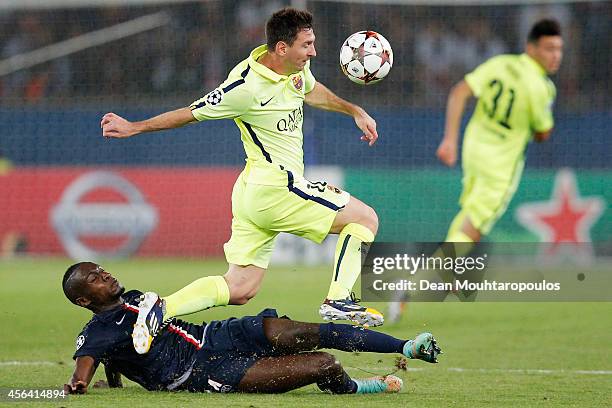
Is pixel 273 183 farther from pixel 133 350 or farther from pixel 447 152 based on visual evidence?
pixel 447 152

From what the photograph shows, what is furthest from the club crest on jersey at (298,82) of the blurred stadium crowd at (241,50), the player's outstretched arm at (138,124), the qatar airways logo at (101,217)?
the qatar airways logo at (101,217)

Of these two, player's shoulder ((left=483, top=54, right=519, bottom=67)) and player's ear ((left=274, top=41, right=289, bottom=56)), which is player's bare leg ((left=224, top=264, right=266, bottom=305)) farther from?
player's shoulder ((left=483, top=54, right=519, bottom=67))

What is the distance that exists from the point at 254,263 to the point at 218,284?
364 mm

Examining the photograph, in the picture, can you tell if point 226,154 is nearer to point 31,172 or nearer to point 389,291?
point 31,172

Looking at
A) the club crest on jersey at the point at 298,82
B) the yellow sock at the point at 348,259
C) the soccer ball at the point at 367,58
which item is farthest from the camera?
the soccer ball at the point at 367,58

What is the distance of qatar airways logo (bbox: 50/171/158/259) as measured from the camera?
17.5m

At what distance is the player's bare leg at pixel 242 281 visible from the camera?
779 centimetres

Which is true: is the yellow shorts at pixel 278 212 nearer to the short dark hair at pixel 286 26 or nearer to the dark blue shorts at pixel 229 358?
the short dark hair at pixel 286 26

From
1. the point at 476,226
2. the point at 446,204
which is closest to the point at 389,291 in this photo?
the point at 476,226

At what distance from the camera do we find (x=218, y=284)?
7680 millimetres

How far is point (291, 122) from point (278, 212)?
0.65m

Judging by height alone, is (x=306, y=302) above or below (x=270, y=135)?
below

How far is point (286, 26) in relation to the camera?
7.65 meters

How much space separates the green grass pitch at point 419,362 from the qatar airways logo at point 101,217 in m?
0.87
